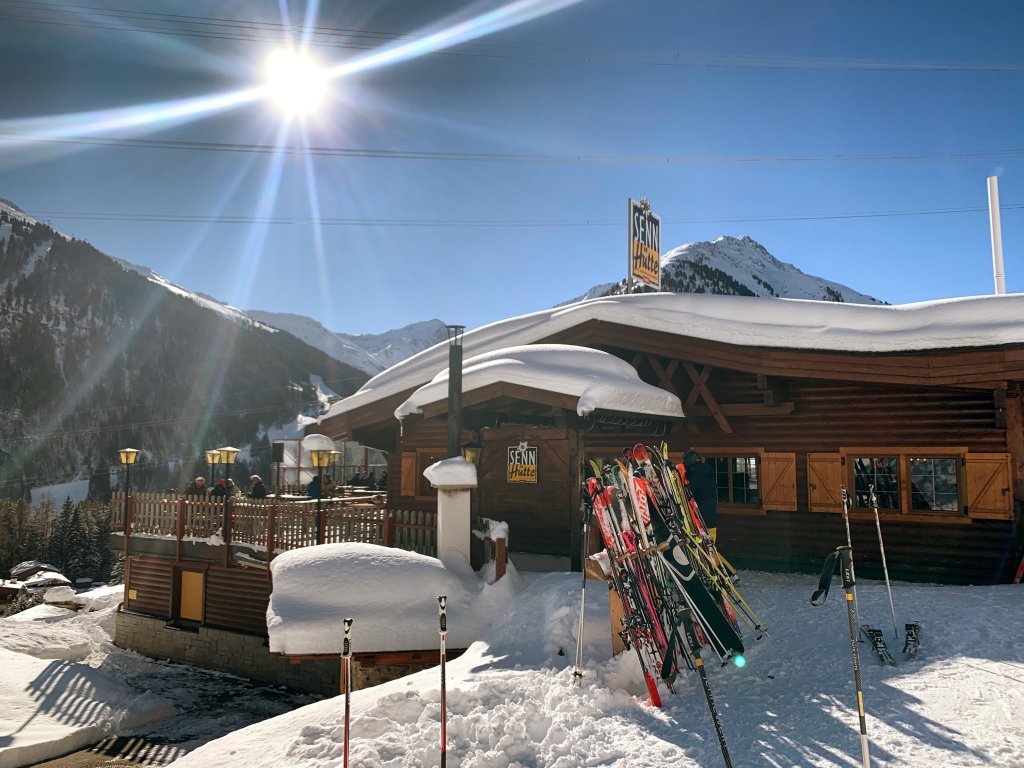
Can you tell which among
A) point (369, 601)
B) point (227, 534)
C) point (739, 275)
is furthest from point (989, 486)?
point (739, 275)

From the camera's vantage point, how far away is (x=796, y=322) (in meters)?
11.3

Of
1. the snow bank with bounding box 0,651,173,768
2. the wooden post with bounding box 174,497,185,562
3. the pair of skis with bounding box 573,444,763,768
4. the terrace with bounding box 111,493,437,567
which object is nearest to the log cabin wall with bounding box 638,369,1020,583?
the pair of skis with bounding box 573,444,763,768

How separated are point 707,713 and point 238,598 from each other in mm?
12057

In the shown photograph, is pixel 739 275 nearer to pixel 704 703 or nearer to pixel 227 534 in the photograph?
pixel 227 534

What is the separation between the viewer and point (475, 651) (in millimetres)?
8250

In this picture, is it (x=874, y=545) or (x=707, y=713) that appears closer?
(x=707, y=713)

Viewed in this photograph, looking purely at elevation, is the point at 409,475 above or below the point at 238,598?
above

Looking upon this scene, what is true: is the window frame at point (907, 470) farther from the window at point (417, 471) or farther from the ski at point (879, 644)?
the window at point (417, 471)

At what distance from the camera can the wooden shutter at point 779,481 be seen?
37.5ft

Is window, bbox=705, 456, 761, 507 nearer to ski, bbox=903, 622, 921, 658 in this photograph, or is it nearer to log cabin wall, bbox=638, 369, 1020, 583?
log cabin wall, bbox=638, 369, 1020, 583

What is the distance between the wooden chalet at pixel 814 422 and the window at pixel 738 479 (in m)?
0.03

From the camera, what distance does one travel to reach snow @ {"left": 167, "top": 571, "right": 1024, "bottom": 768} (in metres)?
4.82

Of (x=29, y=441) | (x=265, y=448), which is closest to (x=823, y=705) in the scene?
(x=265, y=448)

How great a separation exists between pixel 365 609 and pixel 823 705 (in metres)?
6.06
